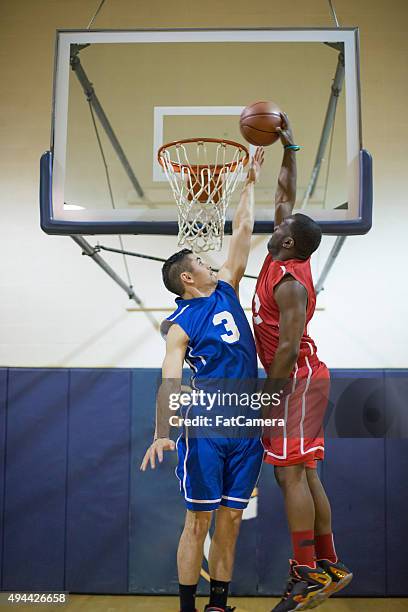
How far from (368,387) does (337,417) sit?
378mm

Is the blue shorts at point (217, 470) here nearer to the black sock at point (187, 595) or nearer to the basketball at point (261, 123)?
the black sock at point (187, 595)

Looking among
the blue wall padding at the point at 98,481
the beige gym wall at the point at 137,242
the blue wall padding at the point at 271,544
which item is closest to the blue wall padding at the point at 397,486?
the beige gym wall at the point at 137,242

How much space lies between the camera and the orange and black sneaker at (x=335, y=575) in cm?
312

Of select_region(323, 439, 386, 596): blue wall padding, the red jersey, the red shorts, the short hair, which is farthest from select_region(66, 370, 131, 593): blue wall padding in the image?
the short hair

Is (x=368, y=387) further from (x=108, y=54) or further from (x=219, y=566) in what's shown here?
(x=108, y=54)

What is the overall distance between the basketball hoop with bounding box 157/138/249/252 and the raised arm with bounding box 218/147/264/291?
73 mm

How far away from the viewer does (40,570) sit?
5707 millimetres

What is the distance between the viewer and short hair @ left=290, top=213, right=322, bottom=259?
325 cm

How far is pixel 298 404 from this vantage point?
3193mm

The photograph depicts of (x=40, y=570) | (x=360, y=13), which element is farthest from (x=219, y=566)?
(x=360, y=13)

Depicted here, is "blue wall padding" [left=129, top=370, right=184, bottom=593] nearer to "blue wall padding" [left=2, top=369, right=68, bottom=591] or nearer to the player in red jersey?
"blue wall padding" [left=2, top=369, right=68, bottom=591]

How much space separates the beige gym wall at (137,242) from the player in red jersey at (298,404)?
261 cm

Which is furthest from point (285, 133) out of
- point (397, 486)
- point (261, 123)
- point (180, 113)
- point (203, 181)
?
point (397, 486)

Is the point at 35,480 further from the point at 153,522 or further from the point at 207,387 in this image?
the point at 207,387
